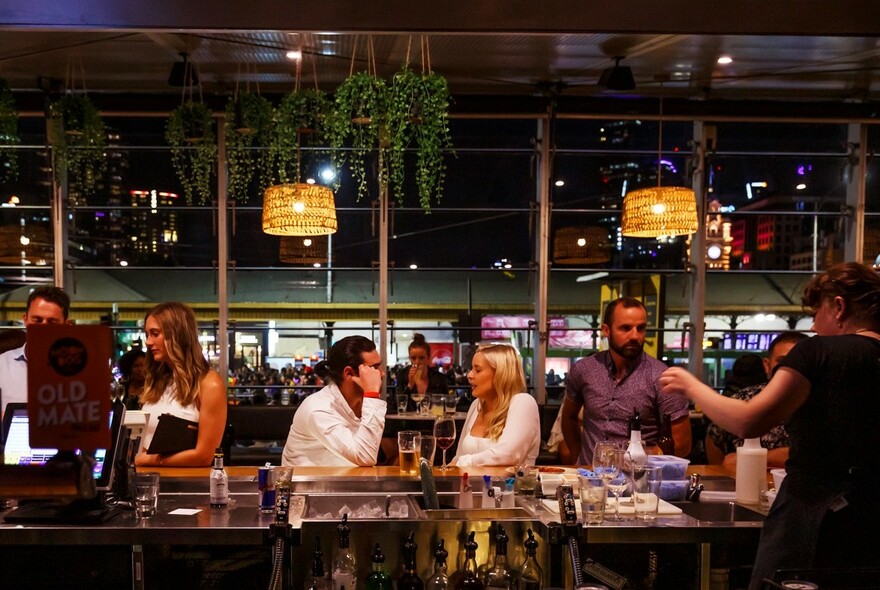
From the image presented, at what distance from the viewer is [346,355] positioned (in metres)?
3.92

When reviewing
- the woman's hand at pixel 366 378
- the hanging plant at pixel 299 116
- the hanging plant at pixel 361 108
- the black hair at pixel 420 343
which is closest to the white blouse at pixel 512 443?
the woman's hand at pixel 366 378

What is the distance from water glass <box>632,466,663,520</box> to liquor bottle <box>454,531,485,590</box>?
22.2 inches

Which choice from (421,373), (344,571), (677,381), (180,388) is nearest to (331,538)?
(344,571)

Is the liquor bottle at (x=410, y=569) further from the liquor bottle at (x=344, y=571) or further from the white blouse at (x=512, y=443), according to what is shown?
the white blouse at (x=512, y=443)

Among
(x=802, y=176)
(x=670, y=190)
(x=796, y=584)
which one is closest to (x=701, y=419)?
(x=670, y=190)

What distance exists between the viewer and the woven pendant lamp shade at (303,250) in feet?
26.5

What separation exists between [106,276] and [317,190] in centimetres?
410

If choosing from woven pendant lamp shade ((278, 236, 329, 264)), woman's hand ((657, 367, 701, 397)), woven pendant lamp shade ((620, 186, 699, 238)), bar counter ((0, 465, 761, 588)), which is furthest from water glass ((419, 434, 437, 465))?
woven pendant lamp shade ((278, 236, 329, 264))

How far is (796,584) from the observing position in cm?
159

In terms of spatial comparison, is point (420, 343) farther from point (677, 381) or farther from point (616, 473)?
point (677, 381)

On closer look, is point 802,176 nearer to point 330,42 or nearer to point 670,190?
point 670,190

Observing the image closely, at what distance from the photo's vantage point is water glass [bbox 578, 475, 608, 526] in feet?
8.59

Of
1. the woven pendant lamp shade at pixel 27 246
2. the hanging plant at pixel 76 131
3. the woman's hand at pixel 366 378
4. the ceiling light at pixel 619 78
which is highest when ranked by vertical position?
the ceiling light at pixel 619 78

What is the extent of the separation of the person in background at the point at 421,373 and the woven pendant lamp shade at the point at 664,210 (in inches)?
100
